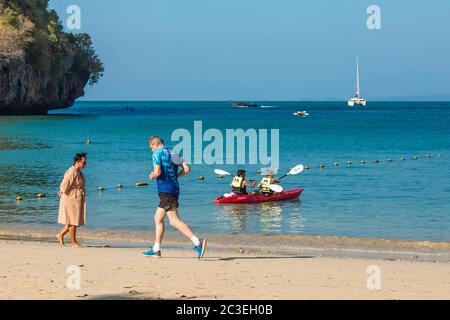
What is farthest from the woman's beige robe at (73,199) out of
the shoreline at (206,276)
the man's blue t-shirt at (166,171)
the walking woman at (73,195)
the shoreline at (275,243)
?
the man's blue t-shirt at (166,171)

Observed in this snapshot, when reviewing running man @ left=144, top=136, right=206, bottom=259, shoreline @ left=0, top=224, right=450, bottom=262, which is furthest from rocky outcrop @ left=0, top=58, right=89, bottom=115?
running man @ left=144, top=136, right=206, bottom=259

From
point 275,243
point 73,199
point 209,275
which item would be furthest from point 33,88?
point 209,275

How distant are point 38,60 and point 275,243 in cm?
10922

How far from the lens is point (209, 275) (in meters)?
13.2

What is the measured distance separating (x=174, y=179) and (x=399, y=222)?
11.9 m

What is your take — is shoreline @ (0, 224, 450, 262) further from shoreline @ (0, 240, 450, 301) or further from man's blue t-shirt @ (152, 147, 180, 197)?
man's blue t-shirt @ (152, 147, 180, 197)

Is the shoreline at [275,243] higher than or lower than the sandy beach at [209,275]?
higher

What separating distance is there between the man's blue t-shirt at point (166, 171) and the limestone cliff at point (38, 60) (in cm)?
10002

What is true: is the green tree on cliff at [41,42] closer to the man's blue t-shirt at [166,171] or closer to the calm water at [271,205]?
the calm water at [271,205]

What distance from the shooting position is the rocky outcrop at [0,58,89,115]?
11606 centimetres

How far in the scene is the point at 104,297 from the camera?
1125 centimetres

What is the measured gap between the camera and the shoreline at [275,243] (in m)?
17.6
